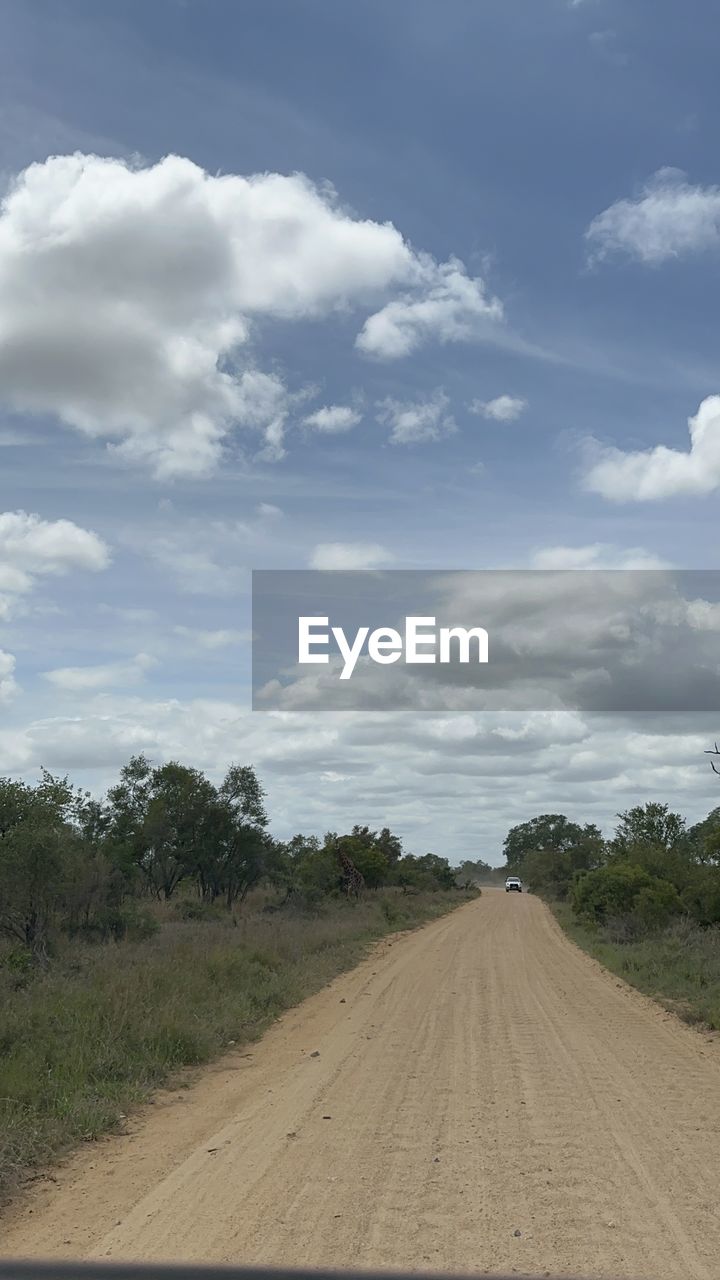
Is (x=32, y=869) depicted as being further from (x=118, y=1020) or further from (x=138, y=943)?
(x=118, y=1020)

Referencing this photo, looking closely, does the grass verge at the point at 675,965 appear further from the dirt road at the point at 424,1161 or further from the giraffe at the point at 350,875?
the giraffe at the point at 350,875

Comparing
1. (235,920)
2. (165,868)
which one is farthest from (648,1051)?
(165,868)

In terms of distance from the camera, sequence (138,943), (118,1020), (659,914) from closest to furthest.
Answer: (118,1020) < (138,943) < (659,914)

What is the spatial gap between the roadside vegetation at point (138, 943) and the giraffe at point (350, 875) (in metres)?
0.42

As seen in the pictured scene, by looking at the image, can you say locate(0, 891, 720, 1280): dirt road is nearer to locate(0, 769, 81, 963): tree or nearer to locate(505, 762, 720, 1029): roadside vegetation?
locate(505, 762, 720, 1029): roadside vegetation

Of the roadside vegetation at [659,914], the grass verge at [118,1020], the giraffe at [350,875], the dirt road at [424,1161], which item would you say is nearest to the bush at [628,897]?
the roadside vegetation at [659,914]

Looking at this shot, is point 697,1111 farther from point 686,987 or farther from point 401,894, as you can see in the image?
point 401,894

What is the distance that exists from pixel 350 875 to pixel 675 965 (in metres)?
33.9

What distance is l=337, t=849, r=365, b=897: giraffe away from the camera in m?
52.5

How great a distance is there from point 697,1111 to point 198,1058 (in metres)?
5.73

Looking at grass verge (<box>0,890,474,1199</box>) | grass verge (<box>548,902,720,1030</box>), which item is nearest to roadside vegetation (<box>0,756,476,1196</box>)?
grass verge (<box>0,890,474,1199</box>)

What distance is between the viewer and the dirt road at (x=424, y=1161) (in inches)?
238

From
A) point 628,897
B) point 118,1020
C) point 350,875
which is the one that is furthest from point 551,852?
point 118,1020

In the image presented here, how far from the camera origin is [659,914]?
98.2 ft
